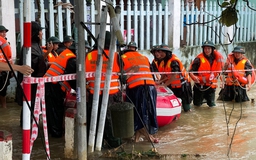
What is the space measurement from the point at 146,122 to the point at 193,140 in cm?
86

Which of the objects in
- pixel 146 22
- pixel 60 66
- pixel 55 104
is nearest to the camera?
pixel 60 66

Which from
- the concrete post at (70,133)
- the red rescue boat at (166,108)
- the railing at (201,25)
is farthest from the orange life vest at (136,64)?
the railing at (201,25)

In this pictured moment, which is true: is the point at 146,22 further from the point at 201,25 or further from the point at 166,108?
the point at 166,108

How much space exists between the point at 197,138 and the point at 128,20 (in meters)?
5.41

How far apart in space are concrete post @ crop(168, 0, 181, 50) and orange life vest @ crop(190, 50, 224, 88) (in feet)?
12.5

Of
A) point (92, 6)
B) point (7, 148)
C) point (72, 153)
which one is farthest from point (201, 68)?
point (7, 148)

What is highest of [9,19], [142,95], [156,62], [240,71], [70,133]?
[9,19]

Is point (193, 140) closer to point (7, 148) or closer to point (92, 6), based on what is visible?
point (7, 148)

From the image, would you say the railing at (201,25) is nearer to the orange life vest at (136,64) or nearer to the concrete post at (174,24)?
the concrete post at (174,24)

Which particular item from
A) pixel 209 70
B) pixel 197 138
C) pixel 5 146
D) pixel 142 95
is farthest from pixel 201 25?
pixel 5 146

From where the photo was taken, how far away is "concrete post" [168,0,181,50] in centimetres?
1215

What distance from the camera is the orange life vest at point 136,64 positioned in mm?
6004

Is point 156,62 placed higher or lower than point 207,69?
higher

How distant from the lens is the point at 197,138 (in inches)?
257
